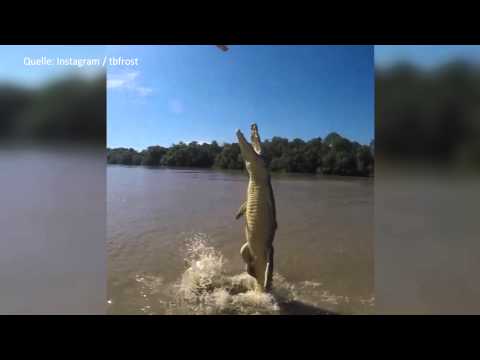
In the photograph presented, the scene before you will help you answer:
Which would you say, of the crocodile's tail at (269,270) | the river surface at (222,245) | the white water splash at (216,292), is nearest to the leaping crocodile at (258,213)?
the crocodile's tail at (269,270)

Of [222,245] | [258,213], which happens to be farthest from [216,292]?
[222,245]

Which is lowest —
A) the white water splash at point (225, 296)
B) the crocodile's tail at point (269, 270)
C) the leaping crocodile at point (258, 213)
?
the white water splash at point (225, 296)

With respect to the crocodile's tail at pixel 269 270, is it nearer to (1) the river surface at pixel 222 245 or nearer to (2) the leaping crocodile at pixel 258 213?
(2) the leaping crocodile at pixel 258 213

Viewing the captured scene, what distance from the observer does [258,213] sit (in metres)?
3.29

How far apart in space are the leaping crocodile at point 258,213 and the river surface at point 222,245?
14.9 inches

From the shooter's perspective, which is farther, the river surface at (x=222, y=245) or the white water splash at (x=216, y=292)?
the river surface at (x=222, y=245)

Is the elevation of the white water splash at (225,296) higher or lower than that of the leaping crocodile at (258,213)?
lower

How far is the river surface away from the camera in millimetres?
3518

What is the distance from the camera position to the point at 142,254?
4594mm

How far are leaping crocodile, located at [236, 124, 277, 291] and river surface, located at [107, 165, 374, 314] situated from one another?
1.24 ft

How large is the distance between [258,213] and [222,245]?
1.97m

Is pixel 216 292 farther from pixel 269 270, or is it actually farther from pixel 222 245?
pixel 222 245

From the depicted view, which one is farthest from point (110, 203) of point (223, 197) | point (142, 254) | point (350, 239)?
point (350, 239)

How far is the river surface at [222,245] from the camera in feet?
11.5
